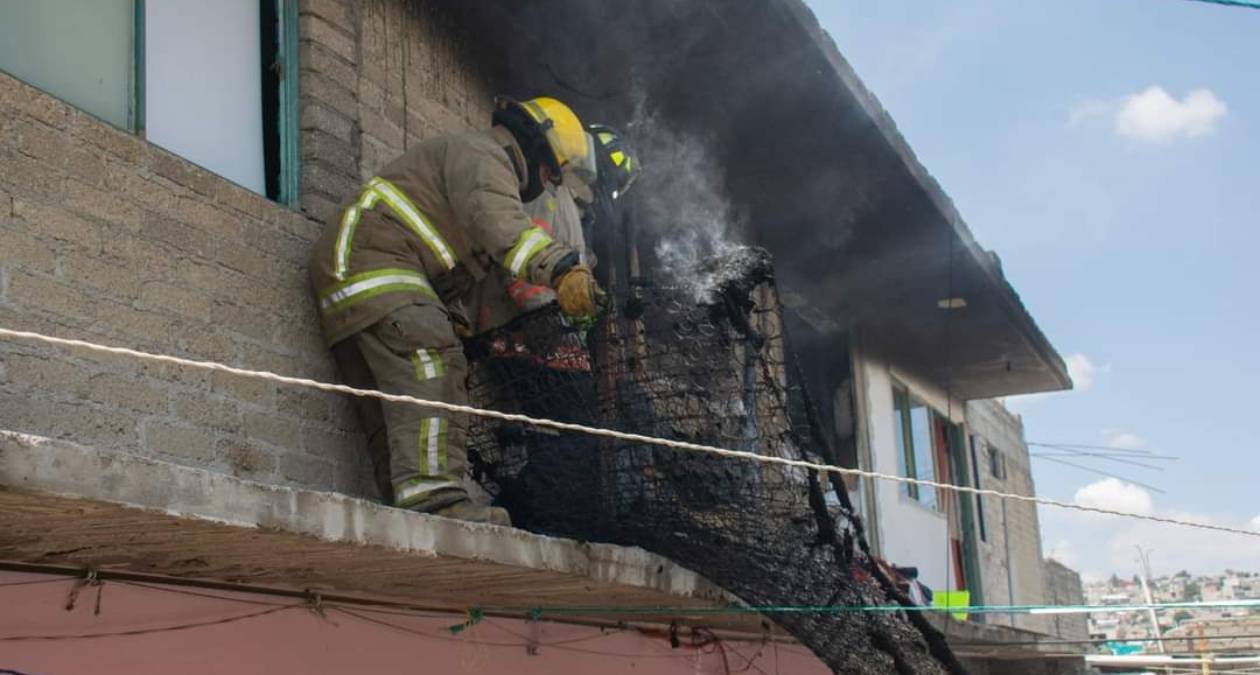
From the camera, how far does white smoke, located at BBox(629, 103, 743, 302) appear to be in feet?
26.2

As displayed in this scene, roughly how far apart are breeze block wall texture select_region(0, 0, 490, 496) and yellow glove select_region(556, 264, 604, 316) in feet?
3.81

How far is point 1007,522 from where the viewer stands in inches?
625

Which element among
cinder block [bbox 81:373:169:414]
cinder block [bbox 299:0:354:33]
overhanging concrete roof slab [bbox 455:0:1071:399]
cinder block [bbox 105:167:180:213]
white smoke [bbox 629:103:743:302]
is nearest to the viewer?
cinder block [bbox 81:373:169:414]

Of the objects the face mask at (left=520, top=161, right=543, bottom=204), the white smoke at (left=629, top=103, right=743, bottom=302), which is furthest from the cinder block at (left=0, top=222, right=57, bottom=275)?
the white smoke at (left=629, top=103, right=743, bottom=302)

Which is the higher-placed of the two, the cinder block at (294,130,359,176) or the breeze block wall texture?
the cinder block at (294,130,359,176)

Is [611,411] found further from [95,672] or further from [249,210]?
[95,672]

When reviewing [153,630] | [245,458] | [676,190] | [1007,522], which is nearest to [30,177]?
[245,458]

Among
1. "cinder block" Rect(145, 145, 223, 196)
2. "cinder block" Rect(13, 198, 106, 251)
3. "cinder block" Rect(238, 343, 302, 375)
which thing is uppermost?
"cinder block" Rect(145, 145, 223, 196)

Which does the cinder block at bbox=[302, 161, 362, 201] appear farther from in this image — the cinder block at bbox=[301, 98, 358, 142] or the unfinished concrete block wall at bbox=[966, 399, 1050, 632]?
the unfinished concrete block wall at bbox=[966, 399, 1050, 632]

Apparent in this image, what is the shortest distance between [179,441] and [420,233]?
1.19 m

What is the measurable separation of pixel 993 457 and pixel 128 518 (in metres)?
14.2

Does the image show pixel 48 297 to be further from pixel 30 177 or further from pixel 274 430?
pixel 274 430

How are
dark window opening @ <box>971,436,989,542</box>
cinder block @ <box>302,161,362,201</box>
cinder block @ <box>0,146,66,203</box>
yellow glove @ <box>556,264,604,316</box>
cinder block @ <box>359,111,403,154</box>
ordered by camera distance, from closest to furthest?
cinder block @ <box>0,146,66,203</box>
yellow glove @ <box>556,264,604,316</box>
cinder block @ <box>302,161,362,201</box>
cinder block @ <box>359,111,403,154</box>
dark window opening @ <box>971,436,989,542</box>

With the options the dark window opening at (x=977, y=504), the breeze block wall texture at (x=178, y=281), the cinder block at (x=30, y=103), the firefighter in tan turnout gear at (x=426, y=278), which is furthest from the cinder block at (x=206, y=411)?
the dark window opening at (x=977, y=504)
